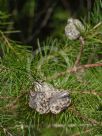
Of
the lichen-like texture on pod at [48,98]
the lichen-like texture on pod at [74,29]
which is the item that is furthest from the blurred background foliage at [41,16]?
the lichen-like texture on pod at [48,98]

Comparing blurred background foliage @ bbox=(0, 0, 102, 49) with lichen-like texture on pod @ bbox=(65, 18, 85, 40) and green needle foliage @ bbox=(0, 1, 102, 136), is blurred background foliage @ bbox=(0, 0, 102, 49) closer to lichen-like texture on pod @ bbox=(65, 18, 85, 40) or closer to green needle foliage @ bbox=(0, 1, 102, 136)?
lichen-like texture on pod @ bbox=(65, 18, 85, 40)

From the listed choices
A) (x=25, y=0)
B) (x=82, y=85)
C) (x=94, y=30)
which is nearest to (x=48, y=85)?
(x=82, y=85)

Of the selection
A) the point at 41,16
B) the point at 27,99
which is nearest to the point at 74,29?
the point at 27,99

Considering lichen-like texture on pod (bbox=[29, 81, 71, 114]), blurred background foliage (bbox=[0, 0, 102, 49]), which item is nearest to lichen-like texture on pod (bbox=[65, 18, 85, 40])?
lichen-like texture on pod (bbox=[29, 81, 71, 114])

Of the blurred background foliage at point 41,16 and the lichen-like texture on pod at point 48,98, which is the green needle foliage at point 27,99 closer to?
the lichen-like texture on pod at point 48,98

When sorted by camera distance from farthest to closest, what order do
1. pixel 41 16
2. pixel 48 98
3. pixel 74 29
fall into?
1. pixel 41 16
2. pixel 74 29
3. pixel 48 98

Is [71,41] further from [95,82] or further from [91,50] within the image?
[95,82]

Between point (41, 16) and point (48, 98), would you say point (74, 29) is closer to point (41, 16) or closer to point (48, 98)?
point (48, 98)

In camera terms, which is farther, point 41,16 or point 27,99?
point 41,16
